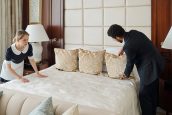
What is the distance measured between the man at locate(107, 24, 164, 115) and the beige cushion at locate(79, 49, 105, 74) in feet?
2.34

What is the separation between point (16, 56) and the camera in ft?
10.1

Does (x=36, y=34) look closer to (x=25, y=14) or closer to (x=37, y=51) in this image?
(x=37, y=51)

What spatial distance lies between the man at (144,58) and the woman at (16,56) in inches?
46.5


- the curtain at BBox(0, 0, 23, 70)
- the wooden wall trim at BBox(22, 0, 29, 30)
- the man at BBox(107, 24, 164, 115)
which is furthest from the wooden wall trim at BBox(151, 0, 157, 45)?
the curtain at BBox(0, 0, 23, 70)

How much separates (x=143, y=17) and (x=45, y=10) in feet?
6.11

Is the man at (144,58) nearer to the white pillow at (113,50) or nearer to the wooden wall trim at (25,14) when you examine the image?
the white pillow at (113,50)

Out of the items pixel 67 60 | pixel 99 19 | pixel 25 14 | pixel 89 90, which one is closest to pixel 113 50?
pixel 99 19

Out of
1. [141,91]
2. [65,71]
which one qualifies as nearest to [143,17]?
[141,91]

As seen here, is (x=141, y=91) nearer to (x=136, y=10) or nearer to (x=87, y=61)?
(x=87, y=61)

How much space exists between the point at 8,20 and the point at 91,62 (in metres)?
1.95

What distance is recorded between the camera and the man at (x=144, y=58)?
2559mm

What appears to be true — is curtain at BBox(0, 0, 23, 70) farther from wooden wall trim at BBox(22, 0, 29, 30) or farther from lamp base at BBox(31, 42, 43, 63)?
lamp base at BBox(31, 42, 43, 63)

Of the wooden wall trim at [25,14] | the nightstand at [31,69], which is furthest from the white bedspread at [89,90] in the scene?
the wooden wall trim at [25,14]

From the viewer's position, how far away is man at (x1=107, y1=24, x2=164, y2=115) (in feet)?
8.39
